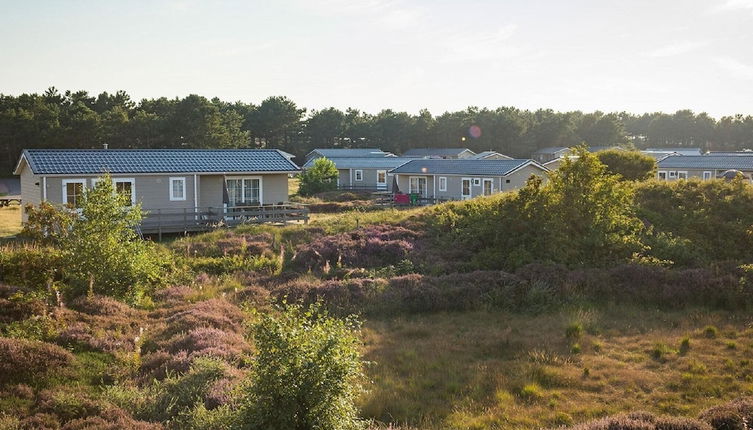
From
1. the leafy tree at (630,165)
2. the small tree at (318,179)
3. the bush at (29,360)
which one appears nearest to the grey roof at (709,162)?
the leafy tree at (630,165)

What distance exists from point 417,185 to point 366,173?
51.1 ft

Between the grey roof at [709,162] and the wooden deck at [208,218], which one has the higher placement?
the grey roof at [709,162]

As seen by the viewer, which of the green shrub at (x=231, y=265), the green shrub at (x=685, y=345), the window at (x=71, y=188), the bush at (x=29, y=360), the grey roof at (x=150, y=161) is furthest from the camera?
the grey roof at (x=150, y=161)

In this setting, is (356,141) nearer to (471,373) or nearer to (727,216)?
(727,216)

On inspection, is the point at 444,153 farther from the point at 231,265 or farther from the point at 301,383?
the point at 301,383

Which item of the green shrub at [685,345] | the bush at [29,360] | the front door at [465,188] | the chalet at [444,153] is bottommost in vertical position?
the green shrub at [685,345]

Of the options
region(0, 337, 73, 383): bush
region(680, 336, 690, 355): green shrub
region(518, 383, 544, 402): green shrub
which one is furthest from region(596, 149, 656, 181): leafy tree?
region(0, 337, 73, 383): bush

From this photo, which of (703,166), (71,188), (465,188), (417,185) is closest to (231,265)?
(71,188)

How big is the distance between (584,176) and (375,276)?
8091mm

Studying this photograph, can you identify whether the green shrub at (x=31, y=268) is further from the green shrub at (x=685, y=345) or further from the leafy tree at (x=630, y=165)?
the leafy tree at (x=630, y=165)

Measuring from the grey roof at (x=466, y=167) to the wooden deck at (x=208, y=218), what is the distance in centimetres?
1721

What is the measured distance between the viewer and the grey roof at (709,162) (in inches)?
2191

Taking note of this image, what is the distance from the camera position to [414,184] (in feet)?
172

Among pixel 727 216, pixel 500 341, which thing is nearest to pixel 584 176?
pixel 727 216
